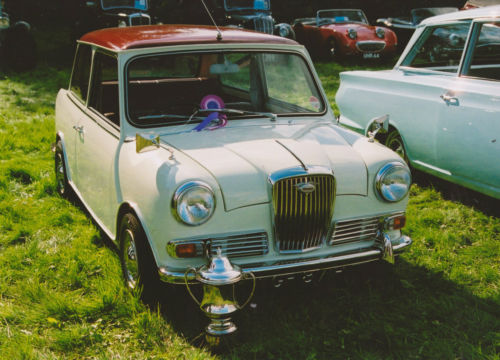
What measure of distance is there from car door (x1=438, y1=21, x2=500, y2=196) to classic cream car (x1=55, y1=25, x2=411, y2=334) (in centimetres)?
119

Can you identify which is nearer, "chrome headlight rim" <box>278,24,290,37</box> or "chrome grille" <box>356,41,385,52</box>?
"chrome headlight rim" <box>278,24,290,37</box>

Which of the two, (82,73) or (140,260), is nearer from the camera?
(140,260)

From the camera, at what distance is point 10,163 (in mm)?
5562

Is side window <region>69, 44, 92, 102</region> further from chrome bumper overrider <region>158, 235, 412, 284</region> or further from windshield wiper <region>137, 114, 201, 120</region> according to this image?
chrome bumper overrider <region>158, 235, 412, 284</region>

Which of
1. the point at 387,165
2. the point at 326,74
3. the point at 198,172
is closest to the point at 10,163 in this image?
A: the point at 198,172

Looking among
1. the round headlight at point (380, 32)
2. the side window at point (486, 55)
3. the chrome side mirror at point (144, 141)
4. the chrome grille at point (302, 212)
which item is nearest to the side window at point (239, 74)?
the chrome side mirror at point (144, 141)

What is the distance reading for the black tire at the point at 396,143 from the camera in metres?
5.08

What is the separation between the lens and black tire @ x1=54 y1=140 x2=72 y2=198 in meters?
4.69

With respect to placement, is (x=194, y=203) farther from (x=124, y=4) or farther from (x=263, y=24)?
(x=124, y=4)

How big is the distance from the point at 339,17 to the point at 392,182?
11.8 meters

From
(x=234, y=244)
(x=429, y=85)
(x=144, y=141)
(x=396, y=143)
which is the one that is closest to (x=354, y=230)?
(x=234, y=244)

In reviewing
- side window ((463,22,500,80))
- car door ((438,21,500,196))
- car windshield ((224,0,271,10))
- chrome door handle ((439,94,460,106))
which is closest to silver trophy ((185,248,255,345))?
car door ((438,21,500,196))

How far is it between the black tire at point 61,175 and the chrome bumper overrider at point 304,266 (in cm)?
230

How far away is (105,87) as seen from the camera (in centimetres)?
398
